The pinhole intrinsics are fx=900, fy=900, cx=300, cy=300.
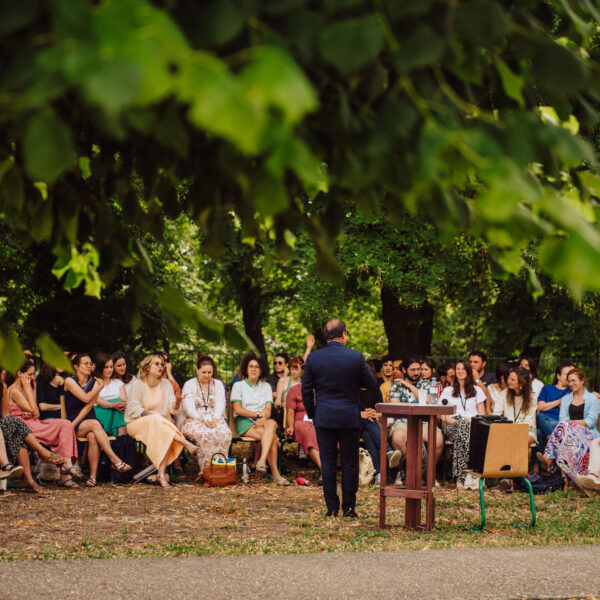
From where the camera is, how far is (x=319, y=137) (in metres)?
2.39

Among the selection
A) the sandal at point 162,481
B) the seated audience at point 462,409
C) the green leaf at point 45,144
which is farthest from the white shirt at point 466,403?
the green leaf at point 45,144

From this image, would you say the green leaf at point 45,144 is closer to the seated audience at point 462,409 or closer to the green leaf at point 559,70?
the green leaf at point 559,70

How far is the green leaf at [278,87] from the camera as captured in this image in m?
1.46

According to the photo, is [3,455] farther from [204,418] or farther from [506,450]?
[506,450]

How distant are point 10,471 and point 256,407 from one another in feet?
13.6

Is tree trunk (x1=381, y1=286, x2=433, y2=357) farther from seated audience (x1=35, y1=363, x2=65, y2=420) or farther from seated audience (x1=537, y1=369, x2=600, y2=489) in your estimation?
seated audience (x1=35, y1=363, x2=65, y2=420)

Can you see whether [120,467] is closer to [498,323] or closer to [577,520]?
[577,520]

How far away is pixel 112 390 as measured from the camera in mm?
14078

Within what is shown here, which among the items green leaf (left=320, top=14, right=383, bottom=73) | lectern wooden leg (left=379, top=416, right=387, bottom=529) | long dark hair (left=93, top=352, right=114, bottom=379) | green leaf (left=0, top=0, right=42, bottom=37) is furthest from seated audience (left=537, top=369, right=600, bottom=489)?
green leaf (left=0, top=0, right=42, bottom=37)

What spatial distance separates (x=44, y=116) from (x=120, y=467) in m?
12.3

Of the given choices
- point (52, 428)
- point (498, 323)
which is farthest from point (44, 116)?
point (498, 323)

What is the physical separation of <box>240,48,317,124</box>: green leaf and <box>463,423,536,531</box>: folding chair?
8.84 meters

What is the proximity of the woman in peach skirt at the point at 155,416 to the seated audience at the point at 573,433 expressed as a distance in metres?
5.49

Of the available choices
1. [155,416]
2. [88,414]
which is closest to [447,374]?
[155,416]
